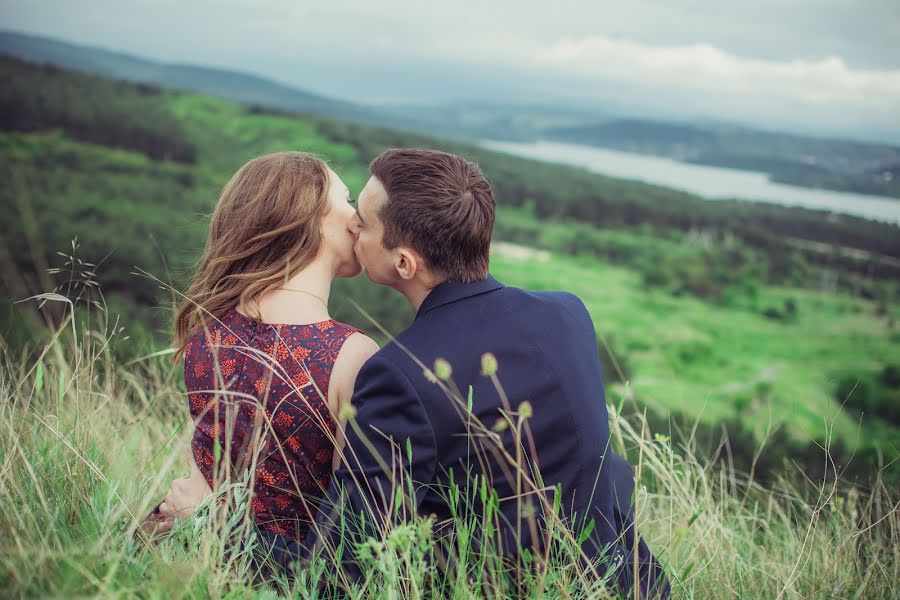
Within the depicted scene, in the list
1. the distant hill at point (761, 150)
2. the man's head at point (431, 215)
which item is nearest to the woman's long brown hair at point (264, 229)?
the man's head at point (431, 215)

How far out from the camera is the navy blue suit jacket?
177cm

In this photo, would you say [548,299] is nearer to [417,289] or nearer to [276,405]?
[417,289]

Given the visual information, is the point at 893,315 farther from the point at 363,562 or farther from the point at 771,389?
the point at 363,562

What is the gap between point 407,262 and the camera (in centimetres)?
207

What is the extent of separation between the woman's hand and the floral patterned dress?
0.05 m

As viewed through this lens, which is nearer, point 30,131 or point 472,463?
point 472,463

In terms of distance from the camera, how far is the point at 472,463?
1.87 m

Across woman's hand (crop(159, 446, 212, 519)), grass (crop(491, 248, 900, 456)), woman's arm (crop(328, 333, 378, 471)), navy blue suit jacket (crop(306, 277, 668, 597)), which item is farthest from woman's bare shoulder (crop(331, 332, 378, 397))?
grass (crop(491, 248, 900, 456))

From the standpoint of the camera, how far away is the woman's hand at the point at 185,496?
81.7 inches

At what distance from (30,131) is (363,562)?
47887mm

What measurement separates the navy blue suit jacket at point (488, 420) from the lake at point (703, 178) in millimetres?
19163

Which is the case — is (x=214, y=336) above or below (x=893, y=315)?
above

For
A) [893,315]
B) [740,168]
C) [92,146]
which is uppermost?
[740,168]

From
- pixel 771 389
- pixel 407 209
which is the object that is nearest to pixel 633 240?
pixel 771 389
